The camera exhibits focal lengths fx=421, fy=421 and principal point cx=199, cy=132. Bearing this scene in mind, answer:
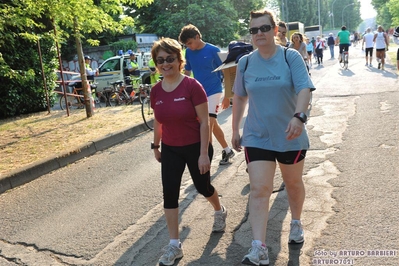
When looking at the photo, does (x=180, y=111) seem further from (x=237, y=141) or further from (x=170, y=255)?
(x=170, y=255)

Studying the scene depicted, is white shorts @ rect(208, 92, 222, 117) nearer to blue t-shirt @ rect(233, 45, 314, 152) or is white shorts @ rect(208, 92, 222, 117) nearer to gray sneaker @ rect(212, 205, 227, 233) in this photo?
gray sneaker @ rect(212, 205, 227, 233)

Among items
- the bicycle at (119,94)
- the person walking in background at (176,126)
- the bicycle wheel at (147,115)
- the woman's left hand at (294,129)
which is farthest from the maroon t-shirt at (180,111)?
the bicycle at (119,94)

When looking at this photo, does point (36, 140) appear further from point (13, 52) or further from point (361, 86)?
point (361, 86)

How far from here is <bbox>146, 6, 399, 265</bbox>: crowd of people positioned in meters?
3.09

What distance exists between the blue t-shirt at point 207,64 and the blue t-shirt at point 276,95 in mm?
2625

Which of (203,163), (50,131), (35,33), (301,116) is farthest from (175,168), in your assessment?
(35,33)

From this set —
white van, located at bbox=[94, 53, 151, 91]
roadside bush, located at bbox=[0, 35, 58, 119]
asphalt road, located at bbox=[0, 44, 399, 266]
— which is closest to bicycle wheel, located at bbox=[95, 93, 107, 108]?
roadside bush, located at bbox=[0, 35, 58, 119]

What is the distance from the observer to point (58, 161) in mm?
7305

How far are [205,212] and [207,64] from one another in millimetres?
2252

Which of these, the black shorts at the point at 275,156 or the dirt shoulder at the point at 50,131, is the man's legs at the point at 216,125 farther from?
the dirt shoulder at the point at 50,131

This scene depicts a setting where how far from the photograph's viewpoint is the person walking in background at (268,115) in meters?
3.07

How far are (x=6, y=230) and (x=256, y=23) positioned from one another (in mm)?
3491

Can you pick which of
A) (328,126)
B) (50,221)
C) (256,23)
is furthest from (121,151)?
(256,23)

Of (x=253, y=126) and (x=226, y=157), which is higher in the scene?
(x=253, y=126)
